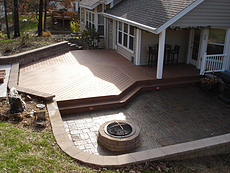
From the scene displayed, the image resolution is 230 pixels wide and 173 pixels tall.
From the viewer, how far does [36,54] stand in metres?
13.0

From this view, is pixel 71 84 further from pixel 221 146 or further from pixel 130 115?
pixel 221 146

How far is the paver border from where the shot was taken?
17.7ft

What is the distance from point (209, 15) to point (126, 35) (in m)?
4.81

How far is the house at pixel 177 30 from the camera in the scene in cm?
961

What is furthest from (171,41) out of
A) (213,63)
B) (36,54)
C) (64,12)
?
(64,12)

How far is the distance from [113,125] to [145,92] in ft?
11.7

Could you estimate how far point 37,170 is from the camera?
4781mm

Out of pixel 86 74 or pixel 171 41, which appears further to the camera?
pixel 171 41

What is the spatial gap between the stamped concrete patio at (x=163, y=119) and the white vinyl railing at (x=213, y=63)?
4.34 ft

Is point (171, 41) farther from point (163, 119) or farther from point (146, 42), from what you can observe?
point (163, 119)

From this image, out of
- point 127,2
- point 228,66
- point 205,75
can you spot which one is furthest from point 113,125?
point 127,2

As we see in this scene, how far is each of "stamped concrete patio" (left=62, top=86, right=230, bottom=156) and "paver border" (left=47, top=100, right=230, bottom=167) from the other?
51 centimetres

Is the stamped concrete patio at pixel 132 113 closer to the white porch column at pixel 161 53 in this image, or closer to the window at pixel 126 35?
the white porch column at pixel 161 53

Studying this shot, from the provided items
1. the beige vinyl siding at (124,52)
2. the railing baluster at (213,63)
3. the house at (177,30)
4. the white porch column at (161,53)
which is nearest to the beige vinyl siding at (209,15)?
the house at (177,30)
